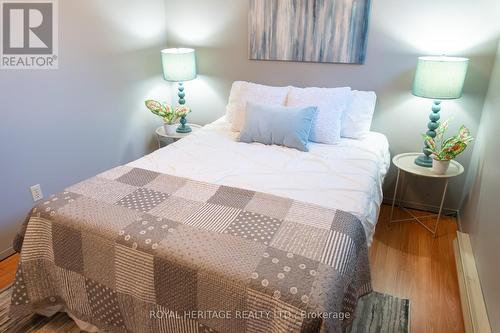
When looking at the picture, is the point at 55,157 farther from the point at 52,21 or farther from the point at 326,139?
the point at 326,139

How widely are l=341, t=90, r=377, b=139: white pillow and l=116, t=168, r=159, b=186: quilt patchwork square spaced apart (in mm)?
1436

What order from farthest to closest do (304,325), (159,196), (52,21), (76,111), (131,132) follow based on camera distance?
1. (131,132)
2. (76,111)
3. (52,21)
4. (159,196)
5. (304,325)

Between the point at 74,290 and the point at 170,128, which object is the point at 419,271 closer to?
the point at 74,290

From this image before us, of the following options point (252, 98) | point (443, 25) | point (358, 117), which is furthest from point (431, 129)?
point (252, 98)

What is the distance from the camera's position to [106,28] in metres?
2.71

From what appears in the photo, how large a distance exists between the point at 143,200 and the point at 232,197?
0.44m

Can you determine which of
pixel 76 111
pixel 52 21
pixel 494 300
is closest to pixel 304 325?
pixel 494 300

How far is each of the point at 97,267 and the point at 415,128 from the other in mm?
2379

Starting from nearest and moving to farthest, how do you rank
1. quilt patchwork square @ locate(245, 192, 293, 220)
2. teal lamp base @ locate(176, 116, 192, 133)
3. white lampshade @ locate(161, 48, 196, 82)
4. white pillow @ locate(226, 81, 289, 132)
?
quilt patchwork square @ locate(245, 192, 293, 220)
white pillow @ locate(226, 81, 289, 132)
white lampshade @ locate(161, 48, 196, 82)
teal lamp base @ locate(176, 116, 192, 133)

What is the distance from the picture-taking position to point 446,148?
2234 millimetres

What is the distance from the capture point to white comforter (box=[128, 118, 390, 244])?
174 centimetres

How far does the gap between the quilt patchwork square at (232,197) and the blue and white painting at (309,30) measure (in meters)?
1.55

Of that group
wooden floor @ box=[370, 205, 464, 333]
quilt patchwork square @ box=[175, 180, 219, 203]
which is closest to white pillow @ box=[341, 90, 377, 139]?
wooden floor @ box=[370, 205, 464, 333]

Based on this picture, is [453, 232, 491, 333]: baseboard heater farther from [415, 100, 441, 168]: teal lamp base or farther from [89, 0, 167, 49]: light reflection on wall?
[89, 0, 167, 49]: light reflection on wall
